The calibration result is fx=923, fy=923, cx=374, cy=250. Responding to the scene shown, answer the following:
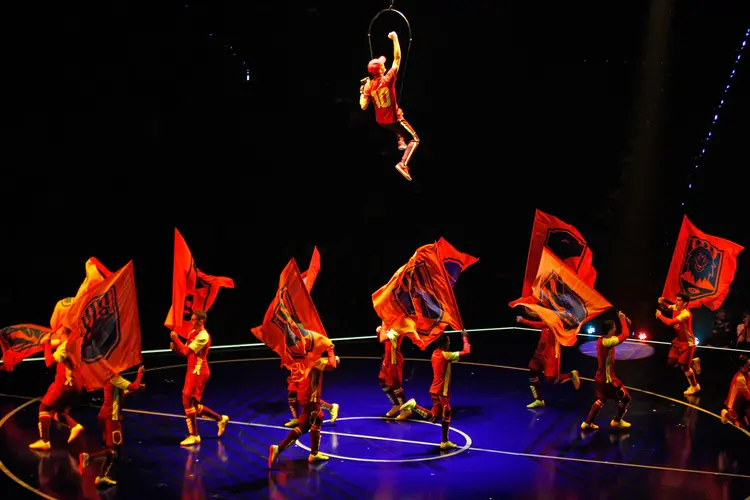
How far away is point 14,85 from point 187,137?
3.32 metres

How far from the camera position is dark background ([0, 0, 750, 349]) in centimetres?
1727

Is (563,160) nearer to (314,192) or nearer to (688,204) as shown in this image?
(688,204)

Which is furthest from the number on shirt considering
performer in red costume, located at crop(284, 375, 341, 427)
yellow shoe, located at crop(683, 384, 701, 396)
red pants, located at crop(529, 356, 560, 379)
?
yellow shoe, located at crop(683, 384, 701, 396)

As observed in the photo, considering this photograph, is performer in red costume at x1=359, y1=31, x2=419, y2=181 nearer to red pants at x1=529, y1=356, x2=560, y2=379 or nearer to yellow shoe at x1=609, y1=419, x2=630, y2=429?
red pants at x1=529, y1=356, x2=560, y2=379

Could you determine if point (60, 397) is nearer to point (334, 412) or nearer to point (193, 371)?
point (193, 371)

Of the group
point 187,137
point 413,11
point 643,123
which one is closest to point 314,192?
point 187,137

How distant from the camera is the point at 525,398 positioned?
15.5 m

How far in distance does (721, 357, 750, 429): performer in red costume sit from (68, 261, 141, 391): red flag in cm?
783

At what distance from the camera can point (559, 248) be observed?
15.0 metres

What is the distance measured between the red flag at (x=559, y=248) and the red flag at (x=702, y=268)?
2.07 meters

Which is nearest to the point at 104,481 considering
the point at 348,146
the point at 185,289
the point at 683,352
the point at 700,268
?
the point at 185,289

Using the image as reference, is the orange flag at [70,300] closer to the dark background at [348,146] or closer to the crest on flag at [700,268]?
the dark background at [348,146]

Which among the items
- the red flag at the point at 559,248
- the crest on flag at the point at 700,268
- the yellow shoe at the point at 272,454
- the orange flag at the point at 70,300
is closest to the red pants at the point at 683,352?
the crest on flag at the point at 700,268

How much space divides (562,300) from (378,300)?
2.77 m
